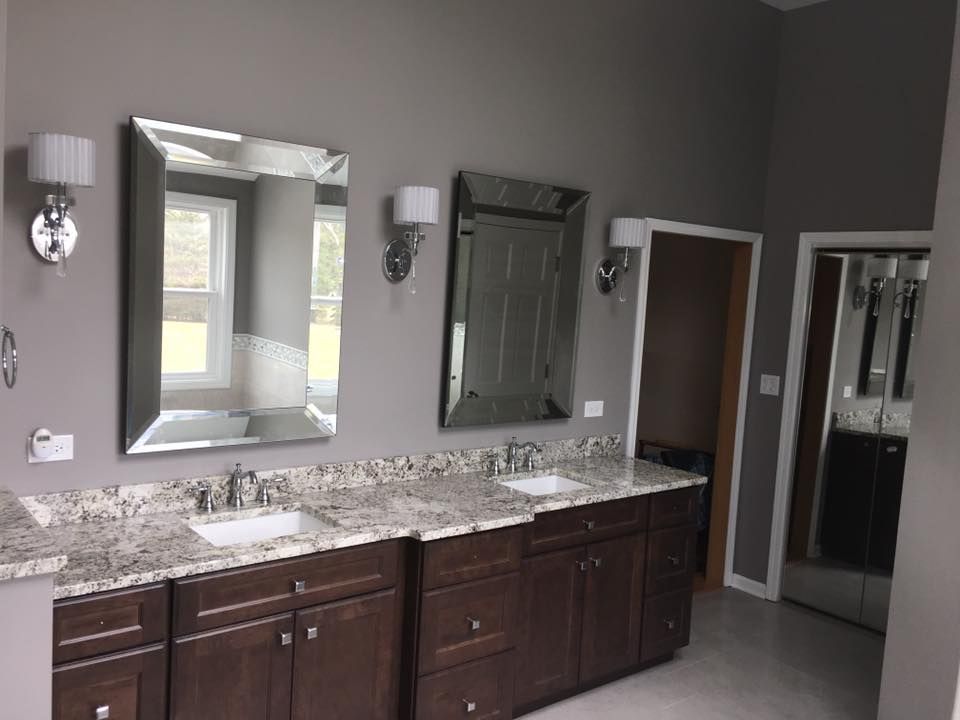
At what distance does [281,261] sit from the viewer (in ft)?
9.86

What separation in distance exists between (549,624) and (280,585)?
1.28 meters

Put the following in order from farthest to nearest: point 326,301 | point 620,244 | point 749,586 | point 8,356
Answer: point 749,586
point 620,244
point 326,301
point 8,356

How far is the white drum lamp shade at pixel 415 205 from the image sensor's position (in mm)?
3148

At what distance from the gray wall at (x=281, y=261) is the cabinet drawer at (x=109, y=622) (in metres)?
1.02

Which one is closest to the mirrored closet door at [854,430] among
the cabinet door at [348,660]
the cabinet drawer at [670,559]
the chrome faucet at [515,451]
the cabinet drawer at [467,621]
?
the cabinet drawer at [670,559]

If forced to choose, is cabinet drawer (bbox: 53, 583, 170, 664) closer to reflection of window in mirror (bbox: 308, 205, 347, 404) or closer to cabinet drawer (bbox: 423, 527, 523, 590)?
cabinet drawer (bbox: 423, 527, 523, 590)

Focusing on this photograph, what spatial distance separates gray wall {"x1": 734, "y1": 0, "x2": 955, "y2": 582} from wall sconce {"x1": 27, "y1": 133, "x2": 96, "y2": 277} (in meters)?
3.73

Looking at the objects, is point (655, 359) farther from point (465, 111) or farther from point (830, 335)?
point (465, 111)

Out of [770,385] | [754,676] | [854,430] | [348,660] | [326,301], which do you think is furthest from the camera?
[770,385]

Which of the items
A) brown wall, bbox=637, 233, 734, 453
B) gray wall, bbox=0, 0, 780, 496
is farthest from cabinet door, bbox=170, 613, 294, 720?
brown wall, bbox=637, 233, 734, 453

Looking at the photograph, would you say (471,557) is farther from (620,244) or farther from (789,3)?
(789,3)

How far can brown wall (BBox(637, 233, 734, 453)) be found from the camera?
18.0 feet

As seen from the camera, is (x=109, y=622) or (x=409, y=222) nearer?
(x=109, y=622)

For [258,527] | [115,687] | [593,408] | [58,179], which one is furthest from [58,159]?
[593,408]
